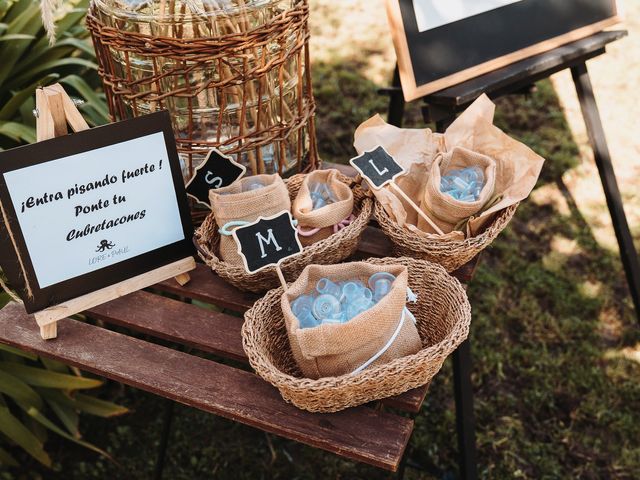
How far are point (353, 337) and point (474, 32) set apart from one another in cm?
100

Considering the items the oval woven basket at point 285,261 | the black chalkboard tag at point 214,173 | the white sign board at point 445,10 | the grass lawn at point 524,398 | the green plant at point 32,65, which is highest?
the green plant at point 32,65

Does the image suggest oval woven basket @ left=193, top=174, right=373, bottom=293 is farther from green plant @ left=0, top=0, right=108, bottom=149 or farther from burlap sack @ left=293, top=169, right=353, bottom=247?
green plant @ left=0, top=0, right=108, bottom=149

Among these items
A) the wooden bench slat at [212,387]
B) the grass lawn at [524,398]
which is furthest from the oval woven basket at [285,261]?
the grass lawn at [524,398]

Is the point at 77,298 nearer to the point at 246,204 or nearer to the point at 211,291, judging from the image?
the point at 211,291

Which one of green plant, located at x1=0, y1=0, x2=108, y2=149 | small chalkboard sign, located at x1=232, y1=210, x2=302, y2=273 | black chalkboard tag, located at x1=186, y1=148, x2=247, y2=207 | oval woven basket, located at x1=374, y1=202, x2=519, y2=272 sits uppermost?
green plant, located at x1=0, y1=0, x2=108, y2=149

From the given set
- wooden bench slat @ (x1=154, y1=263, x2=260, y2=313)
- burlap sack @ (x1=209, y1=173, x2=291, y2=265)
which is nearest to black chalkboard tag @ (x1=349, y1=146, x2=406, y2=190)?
burlap sack @ (x1=209, y1=173, x2=291, y2=265)

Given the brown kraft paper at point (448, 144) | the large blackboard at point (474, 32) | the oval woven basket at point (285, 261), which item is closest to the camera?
the oval woven basket at point (285, 261)

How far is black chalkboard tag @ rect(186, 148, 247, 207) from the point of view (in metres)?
1.25

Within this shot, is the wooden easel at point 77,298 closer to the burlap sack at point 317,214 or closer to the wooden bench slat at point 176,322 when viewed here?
the wooden bench slat at point 176,322

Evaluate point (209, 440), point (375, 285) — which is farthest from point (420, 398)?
point (209, 440)

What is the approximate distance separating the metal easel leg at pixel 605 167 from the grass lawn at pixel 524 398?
0.98ft

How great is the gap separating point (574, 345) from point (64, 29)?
1.99m

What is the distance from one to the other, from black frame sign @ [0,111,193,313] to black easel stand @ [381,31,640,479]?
26.1 inches

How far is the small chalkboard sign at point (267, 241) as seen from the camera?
3.58 ft
